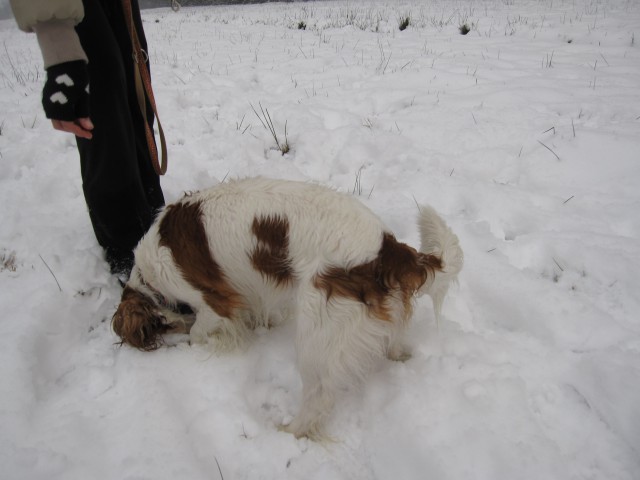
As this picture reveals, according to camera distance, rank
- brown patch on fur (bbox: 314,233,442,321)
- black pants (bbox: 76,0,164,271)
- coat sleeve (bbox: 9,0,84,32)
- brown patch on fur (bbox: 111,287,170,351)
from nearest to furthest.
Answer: coat sleeve (bbox: 9,0,84,32) → brown patch on fur (bbox: 314,233,442,321) → black pants (bbox: 76,0,164,271) → brown patch on fur (bbox: 111,287,170,351)

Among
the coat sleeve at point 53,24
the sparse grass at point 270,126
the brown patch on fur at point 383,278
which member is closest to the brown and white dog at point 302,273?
the brown patch on fur at point 383,278

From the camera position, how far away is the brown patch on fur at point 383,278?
1565 mm

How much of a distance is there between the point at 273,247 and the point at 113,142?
42.4 inches

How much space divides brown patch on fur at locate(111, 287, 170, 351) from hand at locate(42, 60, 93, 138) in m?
0.93

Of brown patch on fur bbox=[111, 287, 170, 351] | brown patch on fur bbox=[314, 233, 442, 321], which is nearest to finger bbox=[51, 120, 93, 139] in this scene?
brown patch on fur bbox=[111, 287, 170, 351]

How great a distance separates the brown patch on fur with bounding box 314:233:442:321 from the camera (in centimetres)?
157

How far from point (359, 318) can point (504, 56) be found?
542 cm

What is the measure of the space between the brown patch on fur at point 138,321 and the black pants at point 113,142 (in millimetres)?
467

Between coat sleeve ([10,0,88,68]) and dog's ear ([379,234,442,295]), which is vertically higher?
coat sleeve ([10,0,88,68])

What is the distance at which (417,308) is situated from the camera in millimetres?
2283

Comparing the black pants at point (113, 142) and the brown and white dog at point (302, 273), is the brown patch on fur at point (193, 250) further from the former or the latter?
the black pants at point (113, 142)

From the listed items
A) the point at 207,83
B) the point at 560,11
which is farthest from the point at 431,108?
the point at 560,11

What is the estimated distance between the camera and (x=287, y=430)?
1782 millimetres

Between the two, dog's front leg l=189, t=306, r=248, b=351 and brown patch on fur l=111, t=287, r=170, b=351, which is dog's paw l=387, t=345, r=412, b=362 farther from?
brown patch on fur l=111, t=287, r=170, b=351
